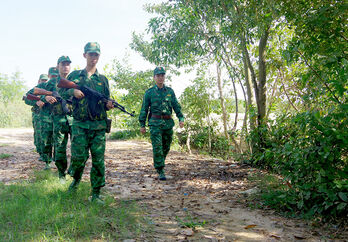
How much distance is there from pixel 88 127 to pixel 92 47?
1.13 meters

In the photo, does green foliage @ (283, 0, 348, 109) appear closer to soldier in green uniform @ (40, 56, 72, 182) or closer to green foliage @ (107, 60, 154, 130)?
soldier in green uniform @ (40, 56, 72, 182)

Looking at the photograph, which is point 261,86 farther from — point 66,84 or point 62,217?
point 62,217

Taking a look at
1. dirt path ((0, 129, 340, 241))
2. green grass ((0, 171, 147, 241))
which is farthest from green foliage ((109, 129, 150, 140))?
green grass ((0, 171, 147, 241))

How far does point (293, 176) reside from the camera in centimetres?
362

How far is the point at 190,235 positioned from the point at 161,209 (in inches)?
38.8

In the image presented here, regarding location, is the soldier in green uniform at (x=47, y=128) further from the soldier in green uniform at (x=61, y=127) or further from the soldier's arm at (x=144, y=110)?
the soldier's arm at (x=144, y=110)

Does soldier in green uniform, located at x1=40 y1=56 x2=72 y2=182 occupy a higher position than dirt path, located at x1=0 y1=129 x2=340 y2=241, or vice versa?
soldier in green uniform, located at x1=40 y1=56 x2=72 y2=182

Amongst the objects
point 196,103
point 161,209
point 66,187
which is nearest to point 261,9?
point 161,209

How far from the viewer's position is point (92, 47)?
392 cm

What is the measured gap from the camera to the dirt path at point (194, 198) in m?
3.08

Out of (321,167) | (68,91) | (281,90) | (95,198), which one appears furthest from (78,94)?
(281,90)

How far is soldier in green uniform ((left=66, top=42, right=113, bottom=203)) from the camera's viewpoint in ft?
12.6

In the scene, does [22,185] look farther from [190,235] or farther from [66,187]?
[190,235]

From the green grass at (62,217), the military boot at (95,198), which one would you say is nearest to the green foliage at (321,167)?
the green grass at (62,217)
